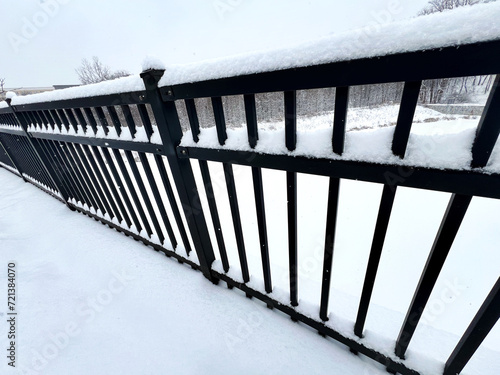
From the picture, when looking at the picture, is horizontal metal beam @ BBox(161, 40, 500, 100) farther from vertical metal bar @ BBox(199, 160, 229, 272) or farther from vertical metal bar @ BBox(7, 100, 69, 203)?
vertical metal bar @ BBox(7, 100, 69, 203)

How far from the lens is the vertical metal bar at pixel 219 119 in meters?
0.99

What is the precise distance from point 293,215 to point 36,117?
3.16 m

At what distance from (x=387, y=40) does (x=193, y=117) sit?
Answer: 90 cm

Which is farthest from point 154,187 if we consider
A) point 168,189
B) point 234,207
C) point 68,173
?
point 68,173

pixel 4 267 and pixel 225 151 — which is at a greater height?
pixel 225 151

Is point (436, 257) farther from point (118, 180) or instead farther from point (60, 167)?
point (60, 167)

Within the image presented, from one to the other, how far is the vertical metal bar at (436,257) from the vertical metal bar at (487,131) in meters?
0.13

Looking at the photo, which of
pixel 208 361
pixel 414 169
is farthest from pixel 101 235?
pixel 414 169

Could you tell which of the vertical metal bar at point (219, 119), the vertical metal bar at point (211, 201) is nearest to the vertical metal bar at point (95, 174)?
the vertical metal bar at point (211, 201)

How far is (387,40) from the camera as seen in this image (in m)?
0.56

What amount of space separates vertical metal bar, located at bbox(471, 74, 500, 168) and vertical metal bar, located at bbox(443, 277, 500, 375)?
48 cm

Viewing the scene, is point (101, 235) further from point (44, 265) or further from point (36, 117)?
point (36, 117)

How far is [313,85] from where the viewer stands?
70 cm

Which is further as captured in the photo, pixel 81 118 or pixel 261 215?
pixel 81 118
